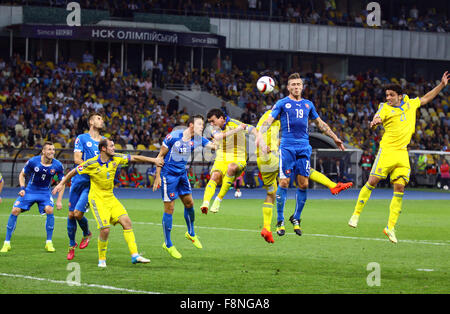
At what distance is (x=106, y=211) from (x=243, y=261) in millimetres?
2399

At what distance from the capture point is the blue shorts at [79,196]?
14.0 m

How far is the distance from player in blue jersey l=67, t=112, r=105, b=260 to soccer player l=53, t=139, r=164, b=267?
4.90 feet

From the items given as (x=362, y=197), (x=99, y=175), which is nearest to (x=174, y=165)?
(x=99, y=175)

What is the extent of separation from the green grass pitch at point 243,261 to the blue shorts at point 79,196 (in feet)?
2.71

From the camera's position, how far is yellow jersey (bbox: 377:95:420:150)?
14.4 meters

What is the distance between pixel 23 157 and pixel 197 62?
19.1 m

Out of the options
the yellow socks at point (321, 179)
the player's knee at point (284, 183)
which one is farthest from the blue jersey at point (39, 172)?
the yellow socks at point (321, 179)

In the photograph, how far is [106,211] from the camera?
40.4 feet

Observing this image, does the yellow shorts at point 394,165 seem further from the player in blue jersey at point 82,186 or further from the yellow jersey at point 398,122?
the player in blue jersey at point 82,186

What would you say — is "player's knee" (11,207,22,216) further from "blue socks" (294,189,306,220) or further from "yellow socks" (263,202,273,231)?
"blue socks" (294,189,306,220)

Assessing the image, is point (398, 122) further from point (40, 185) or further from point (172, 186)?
point (40, 185)

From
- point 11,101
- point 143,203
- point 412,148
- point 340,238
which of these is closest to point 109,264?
point 340,238
